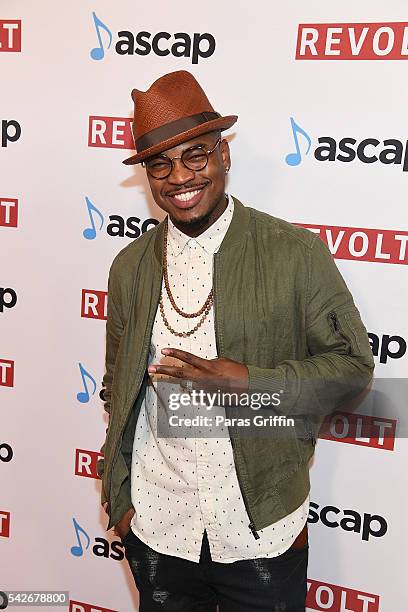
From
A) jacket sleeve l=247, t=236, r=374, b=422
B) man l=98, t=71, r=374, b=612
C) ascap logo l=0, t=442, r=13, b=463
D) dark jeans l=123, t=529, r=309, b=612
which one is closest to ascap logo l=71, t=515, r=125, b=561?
ascap logo l=0, t=442, r=13, b=463

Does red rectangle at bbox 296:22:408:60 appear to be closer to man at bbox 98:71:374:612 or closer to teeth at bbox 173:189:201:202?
man at bbox 98:71:374:612

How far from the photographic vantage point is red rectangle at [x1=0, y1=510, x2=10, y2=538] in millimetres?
2518

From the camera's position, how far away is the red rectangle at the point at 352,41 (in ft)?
5.73

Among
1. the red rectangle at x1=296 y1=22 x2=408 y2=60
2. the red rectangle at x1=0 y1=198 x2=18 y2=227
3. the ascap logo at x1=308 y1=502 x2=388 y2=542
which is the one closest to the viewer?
the red rectangle at x1=296 y1=22 x2=408 y2=60

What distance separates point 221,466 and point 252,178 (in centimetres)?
81

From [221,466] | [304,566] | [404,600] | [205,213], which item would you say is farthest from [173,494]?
[404,600]

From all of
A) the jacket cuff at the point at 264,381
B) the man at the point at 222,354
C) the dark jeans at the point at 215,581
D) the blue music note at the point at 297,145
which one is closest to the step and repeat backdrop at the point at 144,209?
the blue music note at the point at 297,145

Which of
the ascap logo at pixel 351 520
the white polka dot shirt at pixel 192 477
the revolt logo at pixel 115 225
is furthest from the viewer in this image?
the revolt logo at pixel 115 225

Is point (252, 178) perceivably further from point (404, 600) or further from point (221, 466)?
point (404, 600)

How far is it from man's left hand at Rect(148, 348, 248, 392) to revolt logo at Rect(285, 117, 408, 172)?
0.69 metres

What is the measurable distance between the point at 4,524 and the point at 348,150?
1.75 metres

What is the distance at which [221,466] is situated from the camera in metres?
1.59

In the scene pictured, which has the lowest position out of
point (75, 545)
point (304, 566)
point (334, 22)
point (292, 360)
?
point (75, 545)

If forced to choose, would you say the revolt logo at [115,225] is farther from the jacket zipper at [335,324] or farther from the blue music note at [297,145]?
the jacket zipper at [335,324]
